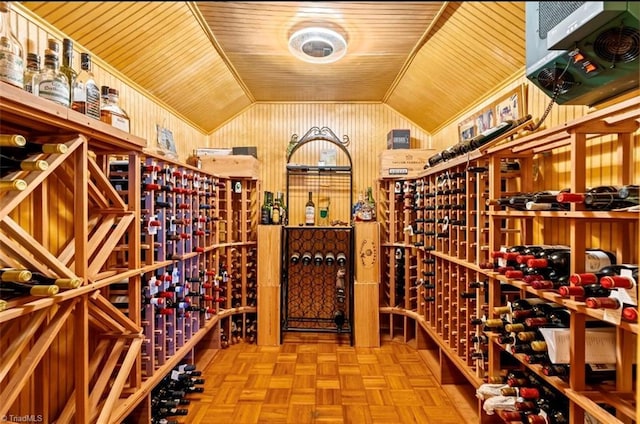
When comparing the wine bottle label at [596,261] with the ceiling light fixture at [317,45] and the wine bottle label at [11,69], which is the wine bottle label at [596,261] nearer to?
the ceiling light fixture at [317,45]

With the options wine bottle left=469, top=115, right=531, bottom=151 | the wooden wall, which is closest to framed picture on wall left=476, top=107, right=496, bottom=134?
wine bottle left=469, top=115, right=531, bottom=151

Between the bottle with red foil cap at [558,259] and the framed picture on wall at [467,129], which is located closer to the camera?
the bottle with red foil cap at [558,259]

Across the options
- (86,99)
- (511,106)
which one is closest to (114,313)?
(86,99)

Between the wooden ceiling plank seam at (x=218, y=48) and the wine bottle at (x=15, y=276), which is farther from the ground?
the wooden ceiling plank seam at (x=218, y=48)

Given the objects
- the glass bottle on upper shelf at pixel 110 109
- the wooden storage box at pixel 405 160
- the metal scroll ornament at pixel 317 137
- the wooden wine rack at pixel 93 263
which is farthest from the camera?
the metal scroll ornament at pixel 317 137

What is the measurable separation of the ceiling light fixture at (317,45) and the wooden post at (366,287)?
170 centimetres

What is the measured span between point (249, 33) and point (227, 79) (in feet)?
3.17

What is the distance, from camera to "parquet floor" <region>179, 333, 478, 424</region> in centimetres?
252

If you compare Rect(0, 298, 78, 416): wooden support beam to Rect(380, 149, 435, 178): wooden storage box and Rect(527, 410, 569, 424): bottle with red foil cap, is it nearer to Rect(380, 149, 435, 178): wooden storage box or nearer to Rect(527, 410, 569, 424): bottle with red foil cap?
Rect(527, 410, 569, 424): bottle with red foil cap

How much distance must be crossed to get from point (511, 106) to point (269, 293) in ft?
8.89

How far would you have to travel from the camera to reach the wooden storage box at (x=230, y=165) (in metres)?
3.82

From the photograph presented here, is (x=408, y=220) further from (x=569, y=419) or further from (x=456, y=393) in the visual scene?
(x=569, y=419)

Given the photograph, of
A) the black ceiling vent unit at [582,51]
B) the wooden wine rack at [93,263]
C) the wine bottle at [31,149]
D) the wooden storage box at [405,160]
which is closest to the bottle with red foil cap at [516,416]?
the black ceiling vent unit at [582,51]

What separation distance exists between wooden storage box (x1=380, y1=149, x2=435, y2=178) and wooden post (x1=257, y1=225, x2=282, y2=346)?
4.87 feet
